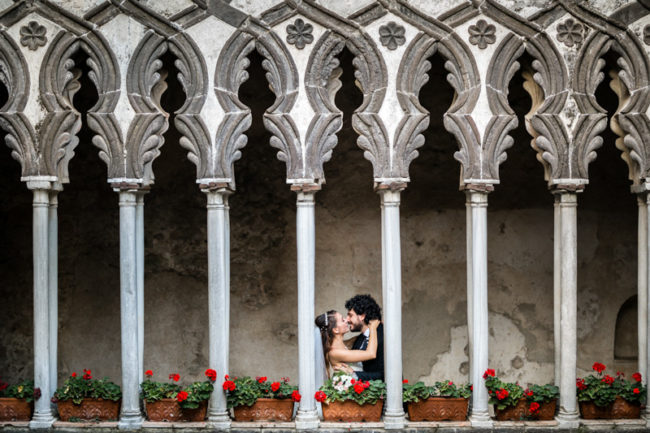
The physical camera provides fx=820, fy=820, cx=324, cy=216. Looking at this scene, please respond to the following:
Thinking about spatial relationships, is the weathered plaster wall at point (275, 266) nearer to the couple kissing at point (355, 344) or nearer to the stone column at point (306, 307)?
the couple kissing at point (355, 344)

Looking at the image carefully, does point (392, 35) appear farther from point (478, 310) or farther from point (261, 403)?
point (261, 403)

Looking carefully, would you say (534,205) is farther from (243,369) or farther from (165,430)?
(165,430)

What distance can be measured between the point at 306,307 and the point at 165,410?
1751mm

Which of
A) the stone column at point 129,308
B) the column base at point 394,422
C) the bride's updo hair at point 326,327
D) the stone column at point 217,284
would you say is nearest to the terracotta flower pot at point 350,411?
the column base at point 394,422

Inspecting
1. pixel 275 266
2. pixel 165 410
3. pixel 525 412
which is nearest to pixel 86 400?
pixel 165 410

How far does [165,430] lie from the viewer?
26.7 ft

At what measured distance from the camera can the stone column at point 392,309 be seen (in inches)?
323

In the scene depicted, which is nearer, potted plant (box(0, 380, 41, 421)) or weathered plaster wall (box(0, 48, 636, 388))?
potted plant (box(0, 380, 41, 421))

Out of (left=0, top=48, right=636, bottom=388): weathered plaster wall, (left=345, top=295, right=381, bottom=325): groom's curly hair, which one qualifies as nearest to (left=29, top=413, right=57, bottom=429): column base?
(left=0, top=48, right=636, bottom=388): weathered plaster wall

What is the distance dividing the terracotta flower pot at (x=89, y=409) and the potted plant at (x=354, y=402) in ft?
7.00

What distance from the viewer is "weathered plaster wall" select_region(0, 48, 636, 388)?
1081 cm

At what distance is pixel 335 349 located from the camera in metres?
8.65

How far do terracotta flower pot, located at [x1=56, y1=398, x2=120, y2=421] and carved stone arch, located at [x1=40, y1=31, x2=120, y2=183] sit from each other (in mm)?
2269

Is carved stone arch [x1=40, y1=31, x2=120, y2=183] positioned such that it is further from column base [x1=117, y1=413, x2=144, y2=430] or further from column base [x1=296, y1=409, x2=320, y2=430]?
column base [x1=296, y1=409, x2=320, y2=430]
